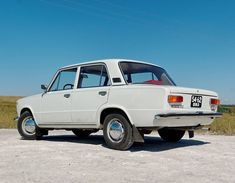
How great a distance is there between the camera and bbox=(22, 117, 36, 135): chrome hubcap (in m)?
8.02

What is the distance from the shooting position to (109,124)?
620cm

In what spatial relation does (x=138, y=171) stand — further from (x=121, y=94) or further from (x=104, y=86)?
(x=104, y=86)

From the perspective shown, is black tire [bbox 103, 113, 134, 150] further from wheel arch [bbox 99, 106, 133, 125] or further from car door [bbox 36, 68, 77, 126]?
car door [bbox 36, 68, 77, 126]

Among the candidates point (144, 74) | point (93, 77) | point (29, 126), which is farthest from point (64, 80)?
point (144, 74)

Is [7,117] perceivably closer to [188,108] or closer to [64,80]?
[64,80]

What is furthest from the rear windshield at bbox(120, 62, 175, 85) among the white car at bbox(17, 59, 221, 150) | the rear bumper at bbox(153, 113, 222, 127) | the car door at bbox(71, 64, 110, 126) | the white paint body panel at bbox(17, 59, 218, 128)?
the rear bumper at bbox(153, 113, 222, 127)

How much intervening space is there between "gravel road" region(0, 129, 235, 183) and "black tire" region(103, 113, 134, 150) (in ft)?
0.48

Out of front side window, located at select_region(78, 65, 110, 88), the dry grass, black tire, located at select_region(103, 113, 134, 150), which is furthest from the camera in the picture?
the dry grass

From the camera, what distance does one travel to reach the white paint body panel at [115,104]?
556cm

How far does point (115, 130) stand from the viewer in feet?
20.0

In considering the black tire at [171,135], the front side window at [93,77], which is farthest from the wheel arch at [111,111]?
the black tire at [171,135]

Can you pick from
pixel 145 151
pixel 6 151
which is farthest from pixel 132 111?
pixel 6 151

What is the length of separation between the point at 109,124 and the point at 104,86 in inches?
29.3

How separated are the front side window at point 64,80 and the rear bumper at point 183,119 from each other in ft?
7.94
